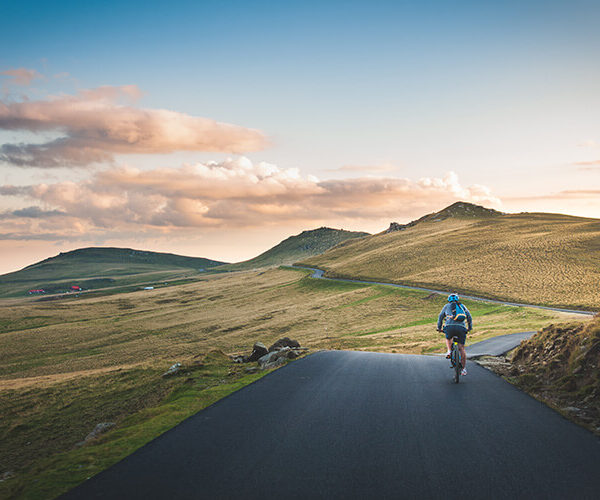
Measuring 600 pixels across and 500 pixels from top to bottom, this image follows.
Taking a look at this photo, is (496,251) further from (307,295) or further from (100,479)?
(100,479)

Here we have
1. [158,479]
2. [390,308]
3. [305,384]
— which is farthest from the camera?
[390,308]

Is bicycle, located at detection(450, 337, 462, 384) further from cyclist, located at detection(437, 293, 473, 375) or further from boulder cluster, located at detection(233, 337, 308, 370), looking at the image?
boulder cluster, located at detection(233, 337, 308, 370)

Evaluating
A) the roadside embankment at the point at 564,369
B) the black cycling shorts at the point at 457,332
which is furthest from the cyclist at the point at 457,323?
the roadside embankment at the point at 564,369

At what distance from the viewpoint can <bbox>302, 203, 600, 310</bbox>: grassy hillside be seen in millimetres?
59906

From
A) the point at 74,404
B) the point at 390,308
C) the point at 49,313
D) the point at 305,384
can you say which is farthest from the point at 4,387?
the point at 49,313

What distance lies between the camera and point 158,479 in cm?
721

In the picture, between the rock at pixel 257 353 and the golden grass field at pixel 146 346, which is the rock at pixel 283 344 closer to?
the rock at pixel 257 353

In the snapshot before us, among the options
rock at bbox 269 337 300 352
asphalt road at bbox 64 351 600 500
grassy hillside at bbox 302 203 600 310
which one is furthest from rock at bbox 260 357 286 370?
grassy hillside at bbox 302 203 600 310

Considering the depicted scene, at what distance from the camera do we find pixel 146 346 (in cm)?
5878

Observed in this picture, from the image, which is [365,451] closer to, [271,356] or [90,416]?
[271,356]

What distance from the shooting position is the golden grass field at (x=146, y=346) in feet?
43.7

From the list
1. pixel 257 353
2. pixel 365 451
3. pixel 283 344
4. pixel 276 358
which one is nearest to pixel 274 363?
pixel 276 358

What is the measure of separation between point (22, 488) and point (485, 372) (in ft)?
50.0

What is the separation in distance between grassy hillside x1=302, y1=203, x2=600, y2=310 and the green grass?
48.0 metres
